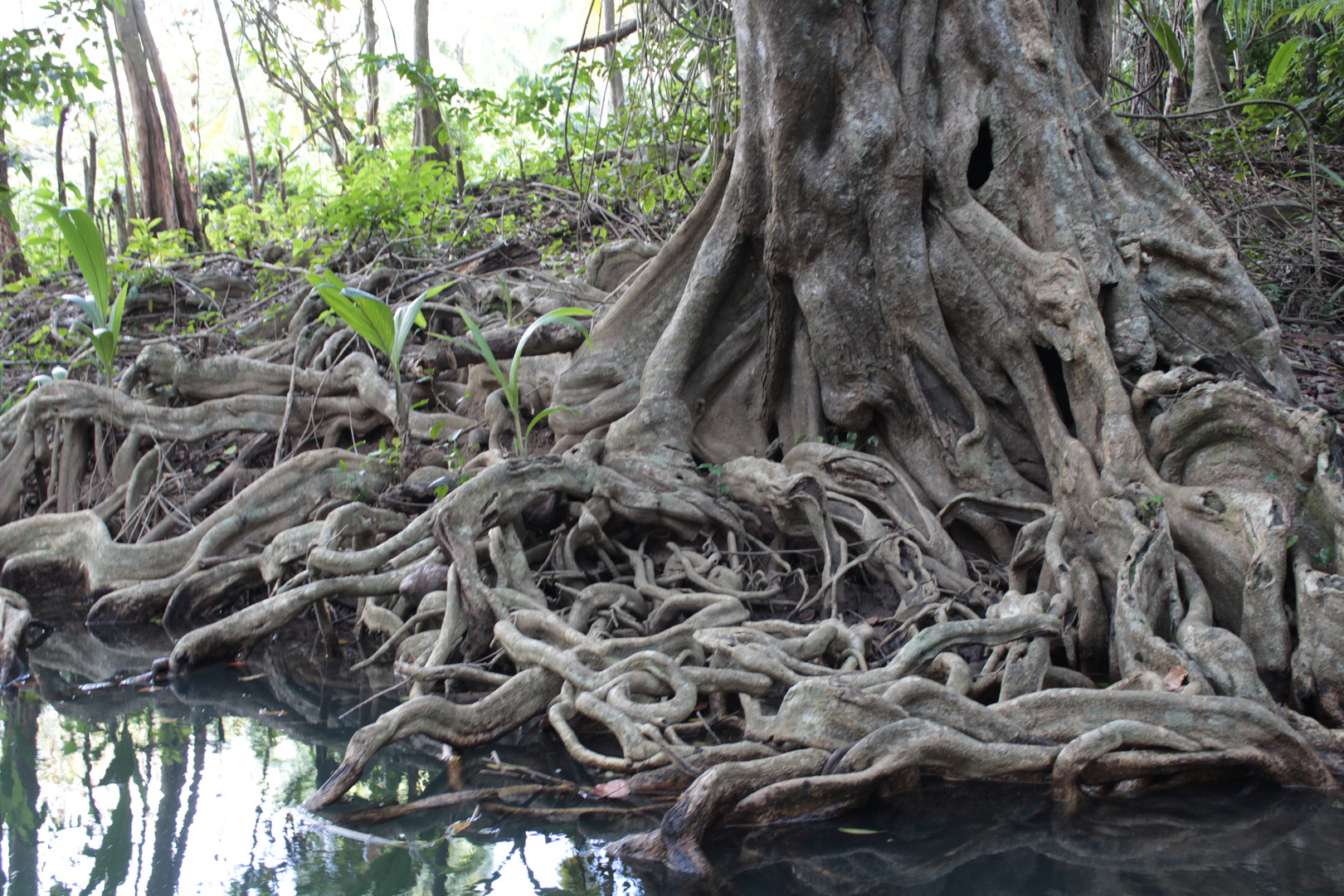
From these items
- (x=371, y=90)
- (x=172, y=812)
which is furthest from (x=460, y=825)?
(x=371, y=90)

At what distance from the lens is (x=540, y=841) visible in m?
2.18

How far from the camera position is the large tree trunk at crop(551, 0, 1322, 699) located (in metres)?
3.61

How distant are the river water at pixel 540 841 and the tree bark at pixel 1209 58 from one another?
26.2 feet

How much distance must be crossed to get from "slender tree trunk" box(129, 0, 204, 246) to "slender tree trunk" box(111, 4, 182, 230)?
0.05m

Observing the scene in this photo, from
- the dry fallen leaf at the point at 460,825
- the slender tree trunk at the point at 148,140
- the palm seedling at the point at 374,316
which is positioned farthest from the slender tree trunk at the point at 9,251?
the dry fallen leaf at the point at 460,825

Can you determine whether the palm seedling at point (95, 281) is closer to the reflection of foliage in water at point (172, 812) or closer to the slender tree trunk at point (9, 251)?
the reflection of foliage in water at point (172, 812)

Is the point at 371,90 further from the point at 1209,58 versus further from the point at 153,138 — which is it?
the point at 1209,58

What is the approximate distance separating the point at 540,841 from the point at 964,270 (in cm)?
288

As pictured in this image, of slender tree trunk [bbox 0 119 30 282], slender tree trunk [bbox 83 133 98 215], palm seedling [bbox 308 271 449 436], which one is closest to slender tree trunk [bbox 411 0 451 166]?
slender tree trunk [bbox 83 133 98 215]

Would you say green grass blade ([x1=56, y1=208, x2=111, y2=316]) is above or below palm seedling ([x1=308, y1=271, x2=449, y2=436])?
above

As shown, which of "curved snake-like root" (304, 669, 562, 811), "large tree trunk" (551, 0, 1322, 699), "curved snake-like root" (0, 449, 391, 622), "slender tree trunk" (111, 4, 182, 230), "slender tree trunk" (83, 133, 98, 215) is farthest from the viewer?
"slender tree trunk" (111, 4, 182, 230)

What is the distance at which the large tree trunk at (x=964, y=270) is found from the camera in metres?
3.61

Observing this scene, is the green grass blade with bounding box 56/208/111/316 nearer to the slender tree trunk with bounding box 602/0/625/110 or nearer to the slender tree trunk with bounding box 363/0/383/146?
the slender tree trunk with bounding box 602/0/625/110

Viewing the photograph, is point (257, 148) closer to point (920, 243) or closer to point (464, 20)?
point (920, 243)
